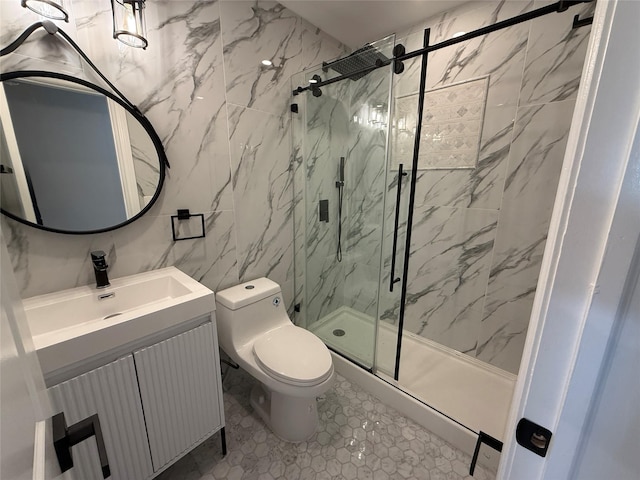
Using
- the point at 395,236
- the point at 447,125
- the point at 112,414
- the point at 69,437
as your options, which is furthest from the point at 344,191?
the point at 69,437

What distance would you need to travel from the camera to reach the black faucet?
46.2 inches

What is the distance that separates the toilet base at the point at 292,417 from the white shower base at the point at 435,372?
57 centimetres

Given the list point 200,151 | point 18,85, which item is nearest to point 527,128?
point 200,151

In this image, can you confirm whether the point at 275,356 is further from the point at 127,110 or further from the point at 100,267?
the point at 127,110

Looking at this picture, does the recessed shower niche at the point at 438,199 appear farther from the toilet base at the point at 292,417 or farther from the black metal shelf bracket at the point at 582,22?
the toilet base at the point at 292,417

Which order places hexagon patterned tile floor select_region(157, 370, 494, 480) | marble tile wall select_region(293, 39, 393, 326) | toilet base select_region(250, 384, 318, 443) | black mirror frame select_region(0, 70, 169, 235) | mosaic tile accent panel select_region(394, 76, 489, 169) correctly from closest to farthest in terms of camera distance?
1. black mirror frame select_region(0, 70, 169, 235)
2. hexagon patterned tile floor select_region(157, 370, 494, 480)
3. toilet base select_region(250, 384, 318, 443)
4. mosaic tile accent panel select_region(394, 76, 489, 169)
5. marble tile wall select_region(293, 39, 393, 326)

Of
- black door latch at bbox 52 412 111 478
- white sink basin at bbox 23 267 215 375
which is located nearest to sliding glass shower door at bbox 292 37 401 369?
white sink basin at bbox 23 267 215 375

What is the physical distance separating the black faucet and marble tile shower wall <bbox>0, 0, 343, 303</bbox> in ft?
0.23

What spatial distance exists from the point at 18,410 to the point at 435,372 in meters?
2.16

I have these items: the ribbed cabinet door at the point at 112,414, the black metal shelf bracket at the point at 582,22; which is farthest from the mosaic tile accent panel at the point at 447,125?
the ribbed cabinet door at the point at 112,414

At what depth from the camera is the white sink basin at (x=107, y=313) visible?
0.86 m

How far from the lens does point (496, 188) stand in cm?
172

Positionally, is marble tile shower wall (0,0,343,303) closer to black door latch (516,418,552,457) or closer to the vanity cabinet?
the vanity cabinet

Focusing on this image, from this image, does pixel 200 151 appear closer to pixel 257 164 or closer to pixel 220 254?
pixel 257 164
